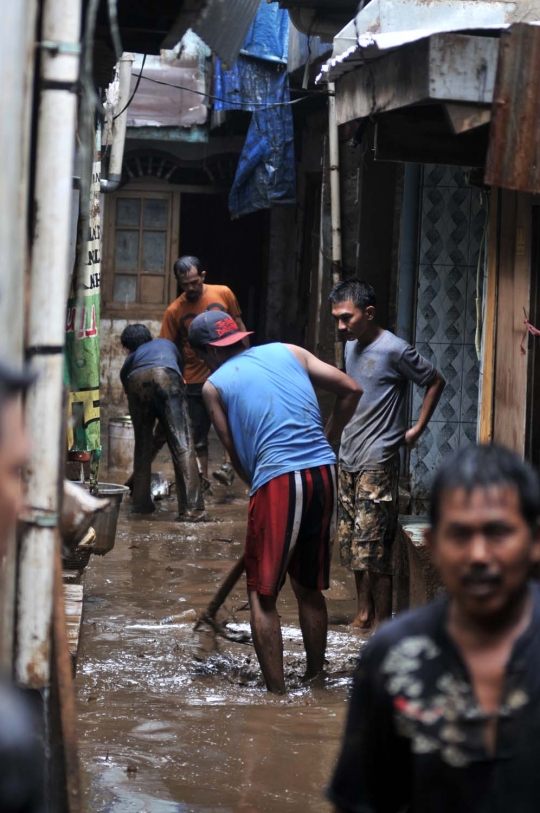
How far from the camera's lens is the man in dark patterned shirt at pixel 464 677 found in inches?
71.2

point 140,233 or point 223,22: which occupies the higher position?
point 140,233

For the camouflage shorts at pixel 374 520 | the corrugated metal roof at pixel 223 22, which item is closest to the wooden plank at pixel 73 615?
the camouflage shorts at pixel 374 520

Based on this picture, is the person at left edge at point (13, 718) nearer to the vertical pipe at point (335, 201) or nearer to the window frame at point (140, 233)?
the vertical pipe at point (335, 201)

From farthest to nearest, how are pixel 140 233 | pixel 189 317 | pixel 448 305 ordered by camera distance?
1. pixel 140 233
2. pixel 189 317
3. pixel 448 305

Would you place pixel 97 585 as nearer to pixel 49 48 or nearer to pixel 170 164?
pixel 49 48

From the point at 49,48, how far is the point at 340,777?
1843 mm

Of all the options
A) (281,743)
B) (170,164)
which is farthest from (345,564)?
(170,164)

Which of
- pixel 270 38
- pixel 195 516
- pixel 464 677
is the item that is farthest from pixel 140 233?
pixel 464 677

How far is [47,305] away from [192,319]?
24.1ft

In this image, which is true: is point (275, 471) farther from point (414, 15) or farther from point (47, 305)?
point (47, 305)

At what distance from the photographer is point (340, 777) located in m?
1.96

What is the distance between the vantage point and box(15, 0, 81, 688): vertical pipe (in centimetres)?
269

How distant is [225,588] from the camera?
575cm

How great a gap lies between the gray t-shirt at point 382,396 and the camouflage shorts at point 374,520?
8 cm
